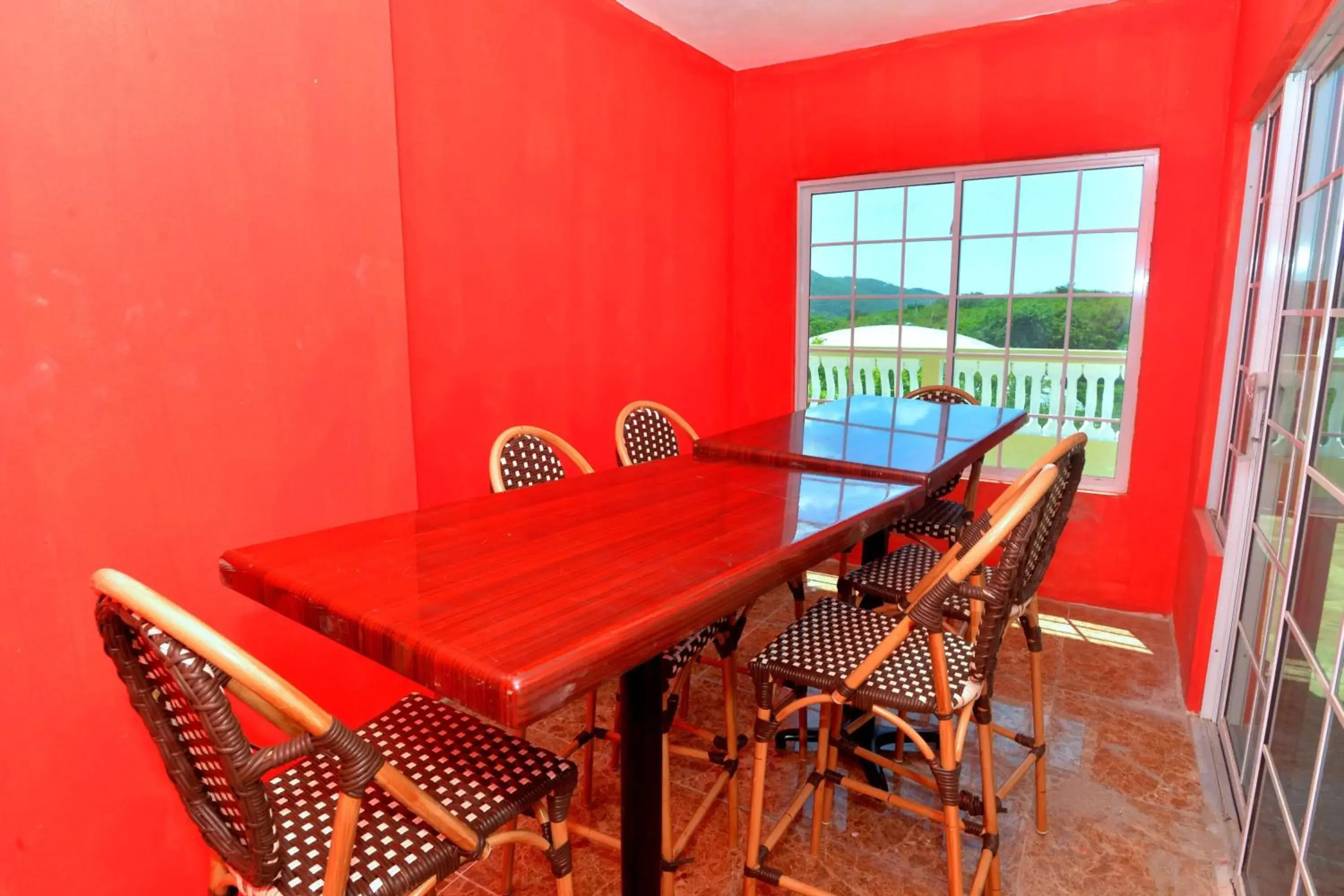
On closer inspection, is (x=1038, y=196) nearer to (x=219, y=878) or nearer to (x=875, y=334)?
(x=875, y=334)

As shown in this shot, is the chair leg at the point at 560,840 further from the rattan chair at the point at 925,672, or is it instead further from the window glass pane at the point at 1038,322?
the window glass pane at the point at 1038,322

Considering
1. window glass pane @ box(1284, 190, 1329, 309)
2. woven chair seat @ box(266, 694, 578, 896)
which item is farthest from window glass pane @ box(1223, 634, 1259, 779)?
woven chair seat @ box(266, 694, 578, 896)

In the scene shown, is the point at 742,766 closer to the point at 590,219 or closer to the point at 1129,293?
the point at 590,219

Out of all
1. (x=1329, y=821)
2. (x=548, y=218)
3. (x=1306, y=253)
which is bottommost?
(x=1329, y=821)

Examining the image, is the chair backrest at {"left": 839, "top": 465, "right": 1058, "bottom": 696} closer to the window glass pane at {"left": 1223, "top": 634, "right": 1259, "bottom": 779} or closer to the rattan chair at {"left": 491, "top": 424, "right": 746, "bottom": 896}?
the rattan chair at {"left": 491, "top": 424, "right": 746, "bottom": 896}

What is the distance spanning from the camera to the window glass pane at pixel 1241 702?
6.98 ft

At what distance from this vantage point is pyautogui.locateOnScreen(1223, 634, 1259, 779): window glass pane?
6.98ft

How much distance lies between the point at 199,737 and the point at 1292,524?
7.69 feet

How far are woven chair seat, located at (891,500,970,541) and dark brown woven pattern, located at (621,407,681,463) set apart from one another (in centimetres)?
85

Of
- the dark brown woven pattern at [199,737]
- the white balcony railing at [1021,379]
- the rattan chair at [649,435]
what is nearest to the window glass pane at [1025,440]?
the white balcony railing at [1021,379]

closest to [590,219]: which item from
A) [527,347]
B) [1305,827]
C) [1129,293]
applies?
[527,347]

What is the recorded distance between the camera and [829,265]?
422 centimetres

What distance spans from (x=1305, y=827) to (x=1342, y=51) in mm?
1836

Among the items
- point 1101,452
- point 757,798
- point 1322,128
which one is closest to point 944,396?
point 1322,128
